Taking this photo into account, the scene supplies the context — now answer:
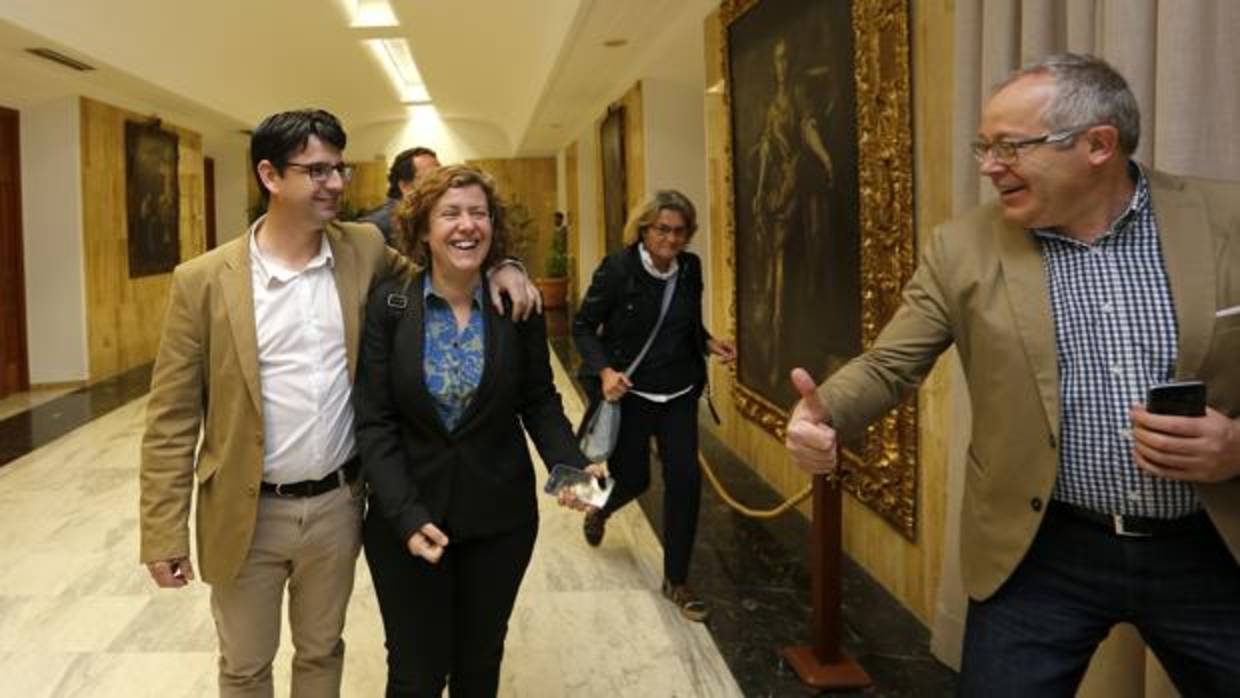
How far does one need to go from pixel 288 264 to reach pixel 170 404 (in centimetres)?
44

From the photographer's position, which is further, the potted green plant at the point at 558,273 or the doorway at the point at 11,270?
the potted green plant at the point at 558,273

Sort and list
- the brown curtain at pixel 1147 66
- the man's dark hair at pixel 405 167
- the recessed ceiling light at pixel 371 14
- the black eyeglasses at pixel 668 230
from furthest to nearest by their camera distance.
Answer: the recessed ceiling light at pixel 371 14 < the man's dark hair at pixel 405 167 < the black eyeglasses at pixel 668 230 < the brown curtain at pixel 1147 66

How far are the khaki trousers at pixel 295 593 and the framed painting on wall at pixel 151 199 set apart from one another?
34.5 ft

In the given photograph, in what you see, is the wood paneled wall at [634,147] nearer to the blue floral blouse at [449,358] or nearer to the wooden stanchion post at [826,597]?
the wooden stanchion post at [826,597]

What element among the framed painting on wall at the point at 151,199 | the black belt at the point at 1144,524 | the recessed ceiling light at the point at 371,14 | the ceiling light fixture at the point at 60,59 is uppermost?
the recessed ceiling light at the point at 371,14

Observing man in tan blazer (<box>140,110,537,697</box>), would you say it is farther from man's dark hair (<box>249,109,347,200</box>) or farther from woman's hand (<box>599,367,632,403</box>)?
woman's hand (<box>599,367,632,403</box>)

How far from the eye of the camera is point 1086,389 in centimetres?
170

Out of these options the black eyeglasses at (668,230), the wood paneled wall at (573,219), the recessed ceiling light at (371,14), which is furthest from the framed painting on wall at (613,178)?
the black eyeglasses at (668,230)

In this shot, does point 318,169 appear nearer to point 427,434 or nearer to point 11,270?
point 427,434

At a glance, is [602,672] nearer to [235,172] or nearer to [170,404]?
[170,404]

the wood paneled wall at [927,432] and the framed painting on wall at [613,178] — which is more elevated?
the framed painting on wall at [613,178]

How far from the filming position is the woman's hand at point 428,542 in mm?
2221

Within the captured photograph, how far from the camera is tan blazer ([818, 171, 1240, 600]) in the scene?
1.61m

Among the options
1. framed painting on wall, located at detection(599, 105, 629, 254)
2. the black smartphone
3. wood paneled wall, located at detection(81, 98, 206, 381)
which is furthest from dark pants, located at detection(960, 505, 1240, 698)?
wood paneled wall, located at detection(81, 98, 206, 381)
